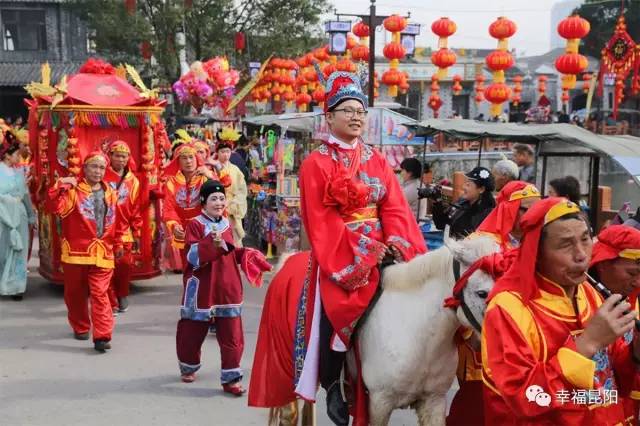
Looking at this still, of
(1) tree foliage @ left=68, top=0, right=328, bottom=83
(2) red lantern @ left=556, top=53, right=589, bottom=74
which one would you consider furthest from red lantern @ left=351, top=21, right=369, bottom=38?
(1) tree foliage @ left=68, top=0, right=328, bottom=83

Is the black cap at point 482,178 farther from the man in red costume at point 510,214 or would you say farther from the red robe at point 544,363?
the red robe at point 544,363

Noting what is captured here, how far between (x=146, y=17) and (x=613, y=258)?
21.7 metres

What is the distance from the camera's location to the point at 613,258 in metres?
2.72

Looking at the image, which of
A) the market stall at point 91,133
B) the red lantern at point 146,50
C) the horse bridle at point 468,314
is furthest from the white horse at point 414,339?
the red lantern at point 146,50

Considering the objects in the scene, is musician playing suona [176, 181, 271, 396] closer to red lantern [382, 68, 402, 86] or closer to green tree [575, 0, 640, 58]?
red lantern [382, 68, 402, 86]

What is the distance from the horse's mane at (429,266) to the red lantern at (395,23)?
12.6 metres

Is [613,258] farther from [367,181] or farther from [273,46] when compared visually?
[273,46]

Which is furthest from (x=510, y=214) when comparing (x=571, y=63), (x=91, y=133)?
(x=571, y=63)

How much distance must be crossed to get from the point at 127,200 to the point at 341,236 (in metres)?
4.04

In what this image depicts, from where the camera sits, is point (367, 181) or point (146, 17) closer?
point (367, 181)

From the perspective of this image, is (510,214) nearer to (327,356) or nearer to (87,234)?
(327,356)

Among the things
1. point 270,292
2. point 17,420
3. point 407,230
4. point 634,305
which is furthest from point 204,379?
point 634,305

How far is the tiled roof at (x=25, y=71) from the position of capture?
3025 cm

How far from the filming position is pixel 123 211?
7008mm
